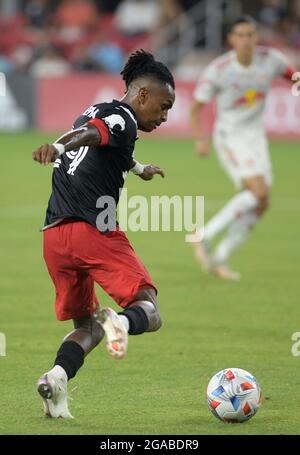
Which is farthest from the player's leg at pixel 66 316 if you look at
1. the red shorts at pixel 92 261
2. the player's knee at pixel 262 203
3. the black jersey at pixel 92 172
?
the player's knee at pixel 262 203

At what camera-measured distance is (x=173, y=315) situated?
1023 cm

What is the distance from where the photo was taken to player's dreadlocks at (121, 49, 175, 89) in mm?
6836

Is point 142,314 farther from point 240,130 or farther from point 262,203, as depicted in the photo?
point 240,130

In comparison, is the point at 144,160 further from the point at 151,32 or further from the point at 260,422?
the point at 260,422

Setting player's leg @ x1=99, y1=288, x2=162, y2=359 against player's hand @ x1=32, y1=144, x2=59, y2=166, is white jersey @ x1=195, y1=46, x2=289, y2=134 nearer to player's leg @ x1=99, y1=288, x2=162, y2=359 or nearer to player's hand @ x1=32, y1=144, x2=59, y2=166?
player's leg @ x1=99, y1=288, x2=162, y2=359

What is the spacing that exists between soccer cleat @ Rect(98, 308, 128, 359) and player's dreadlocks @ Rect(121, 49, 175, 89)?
146cm

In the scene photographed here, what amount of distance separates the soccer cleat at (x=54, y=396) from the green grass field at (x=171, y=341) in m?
0.08

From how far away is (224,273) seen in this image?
40.5 feet

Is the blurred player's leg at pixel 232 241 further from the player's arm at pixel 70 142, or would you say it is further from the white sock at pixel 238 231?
the player's arm at pixel 70 142

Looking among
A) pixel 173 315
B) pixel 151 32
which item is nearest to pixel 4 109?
pixel 151 32

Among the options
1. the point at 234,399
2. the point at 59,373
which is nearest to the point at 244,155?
the point at 234,399

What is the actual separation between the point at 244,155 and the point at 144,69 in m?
5.79

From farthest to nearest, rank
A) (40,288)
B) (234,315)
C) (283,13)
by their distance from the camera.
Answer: (283,13)
(40,288)
(234,315)

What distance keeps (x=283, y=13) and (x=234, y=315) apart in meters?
21.9
